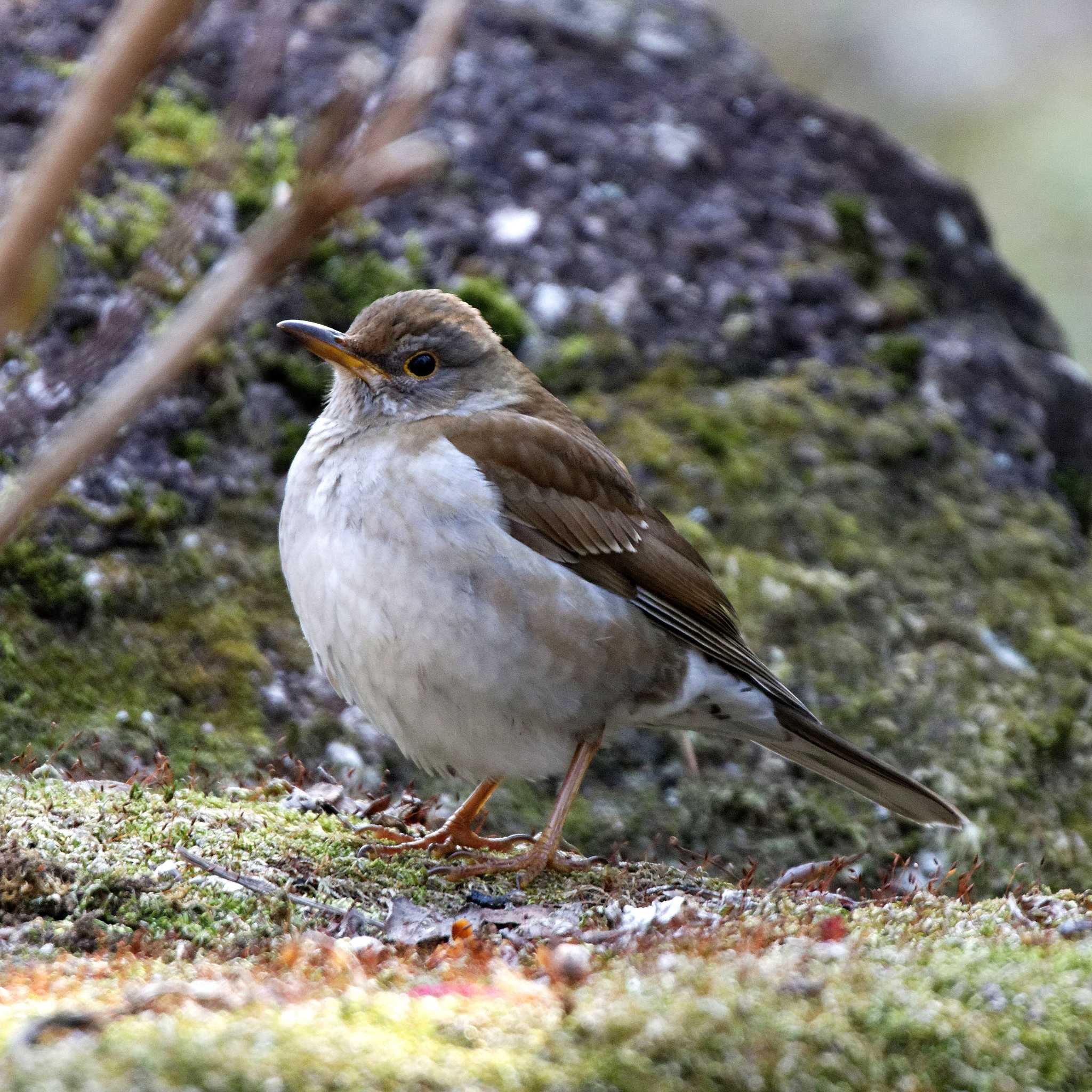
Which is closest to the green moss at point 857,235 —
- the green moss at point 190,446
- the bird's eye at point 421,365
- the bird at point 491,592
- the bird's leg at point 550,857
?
the bird at point 491,592

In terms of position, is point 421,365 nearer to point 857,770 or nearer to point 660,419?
point 660,419

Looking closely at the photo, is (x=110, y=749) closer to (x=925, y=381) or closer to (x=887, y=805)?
(x=887, y=805)

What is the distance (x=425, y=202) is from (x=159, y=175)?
1.37 metres

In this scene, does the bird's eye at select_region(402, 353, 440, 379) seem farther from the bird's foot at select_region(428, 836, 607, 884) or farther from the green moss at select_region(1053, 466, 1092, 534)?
the green moss at select_region(1053, 466, 1092, 534)

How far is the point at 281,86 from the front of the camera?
723 cm

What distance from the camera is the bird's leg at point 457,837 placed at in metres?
4.46

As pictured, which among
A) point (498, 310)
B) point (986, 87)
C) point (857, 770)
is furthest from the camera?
point (986, 87)

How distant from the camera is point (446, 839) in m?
4.54

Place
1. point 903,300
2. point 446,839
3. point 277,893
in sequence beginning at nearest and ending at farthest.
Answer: point 277,893 → point 446,839 → point 903,300

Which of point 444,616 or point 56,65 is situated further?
point 56,65

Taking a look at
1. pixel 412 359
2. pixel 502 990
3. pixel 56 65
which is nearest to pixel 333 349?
pixel 412 359

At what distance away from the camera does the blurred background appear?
14.3m

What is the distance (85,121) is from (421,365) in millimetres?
3695

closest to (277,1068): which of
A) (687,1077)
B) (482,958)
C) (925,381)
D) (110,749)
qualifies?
(687,1077)
